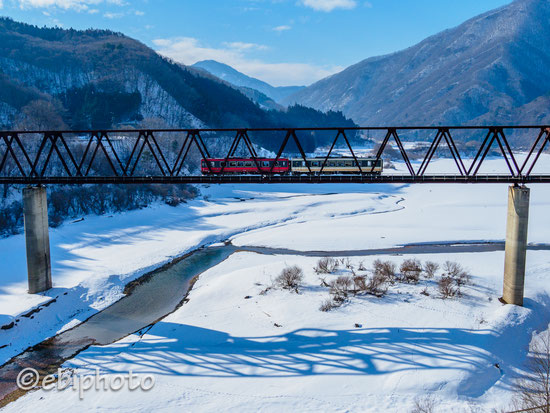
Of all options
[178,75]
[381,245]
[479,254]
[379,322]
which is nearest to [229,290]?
[379,322]

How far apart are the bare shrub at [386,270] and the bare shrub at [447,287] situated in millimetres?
3615

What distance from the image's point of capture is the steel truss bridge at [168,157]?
27891 mm

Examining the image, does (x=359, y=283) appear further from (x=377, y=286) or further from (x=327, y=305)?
(x=327, y=305)

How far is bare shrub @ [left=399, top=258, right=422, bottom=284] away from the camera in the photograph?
32219mm

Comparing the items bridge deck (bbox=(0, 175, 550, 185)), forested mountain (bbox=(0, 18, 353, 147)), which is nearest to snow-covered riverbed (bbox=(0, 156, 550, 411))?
bridge deck (bbox=(0, 175, 550, 185))

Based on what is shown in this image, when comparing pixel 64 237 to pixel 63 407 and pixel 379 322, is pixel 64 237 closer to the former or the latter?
pixel 63 407

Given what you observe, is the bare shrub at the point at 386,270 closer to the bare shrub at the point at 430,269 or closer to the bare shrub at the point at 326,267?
the bare shrub at the point at 430,269

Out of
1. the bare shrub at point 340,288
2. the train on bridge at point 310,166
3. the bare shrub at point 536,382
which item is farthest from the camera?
the train on bridge at point 310,166

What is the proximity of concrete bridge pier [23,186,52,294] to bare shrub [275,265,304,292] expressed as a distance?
18.5 m

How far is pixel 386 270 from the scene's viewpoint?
33.8 m

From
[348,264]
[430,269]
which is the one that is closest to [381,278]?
[430,269]

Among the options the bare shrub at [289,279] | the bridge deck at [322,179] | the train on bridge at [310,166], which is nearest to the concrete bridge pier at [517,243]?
the bridge deck at [322,179]

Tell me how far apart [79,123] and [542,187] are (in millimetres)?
117297

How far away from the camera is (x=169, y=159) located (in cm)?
10000
